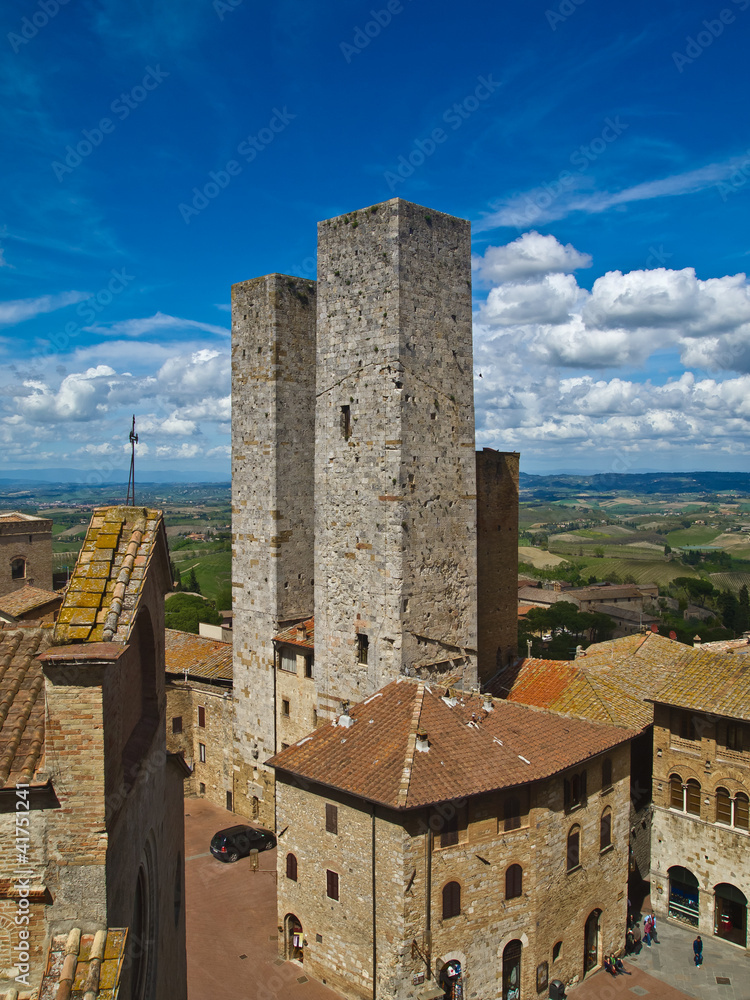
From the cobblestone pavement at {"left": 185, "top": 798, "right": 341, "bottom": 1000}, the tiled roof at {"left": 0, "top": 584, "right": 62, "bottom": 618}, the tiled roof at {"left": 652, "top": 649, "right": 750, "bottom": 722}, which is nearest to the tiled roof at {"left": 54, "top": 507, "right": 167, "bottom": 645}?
the cobblestone pavement at {"left": 185, "top": 798, "right": 341, "bottom": 1000}

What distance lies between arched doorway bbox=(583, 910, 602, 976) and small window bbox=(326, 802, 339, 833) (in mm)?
8019

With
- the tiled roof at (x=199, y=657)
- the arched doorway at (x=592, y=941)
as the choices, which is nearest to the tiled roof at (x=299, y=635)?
the tiled roof at (x=199, y=657)

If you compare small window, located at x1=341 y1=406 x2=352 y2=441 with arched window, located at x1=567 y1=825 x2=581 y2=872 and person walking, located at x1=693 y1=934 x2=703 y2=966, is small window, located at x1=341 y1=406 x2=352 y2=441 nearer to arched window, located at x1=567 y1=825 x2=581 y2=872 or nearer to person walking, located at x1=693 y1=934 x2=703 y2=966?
arched window, located at x1=567 y1=825 x2=581 y2=872

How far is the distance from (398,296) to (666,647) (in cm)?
2014

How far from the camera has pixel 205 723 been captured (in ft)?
100

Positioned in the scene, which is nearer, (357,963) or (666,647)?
(357,963)

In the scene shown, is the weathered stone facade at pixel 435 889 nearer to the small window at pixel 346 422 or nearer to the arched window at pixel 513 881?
the arched window at pixel 513 881

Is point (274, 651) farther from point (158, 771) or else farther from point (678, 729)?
point (158, 771)

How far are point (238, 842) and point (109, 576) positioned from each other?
21.4 m

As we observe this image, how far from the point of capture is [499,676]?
2944 cm

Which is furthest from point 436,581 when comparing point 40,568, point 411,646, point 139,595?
point 40,568

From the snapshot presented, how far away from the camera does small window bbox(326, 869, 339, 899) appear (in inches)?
729

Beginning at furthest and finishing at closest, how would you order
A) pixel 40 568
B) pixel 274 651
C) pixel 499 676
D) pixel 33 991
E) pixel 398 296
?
pixel 40 568, pixel 499 676, pixel 274 651, pixel 398 296, pixel 33 991

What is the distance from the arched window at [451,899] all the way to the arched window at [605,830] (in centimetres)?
540
